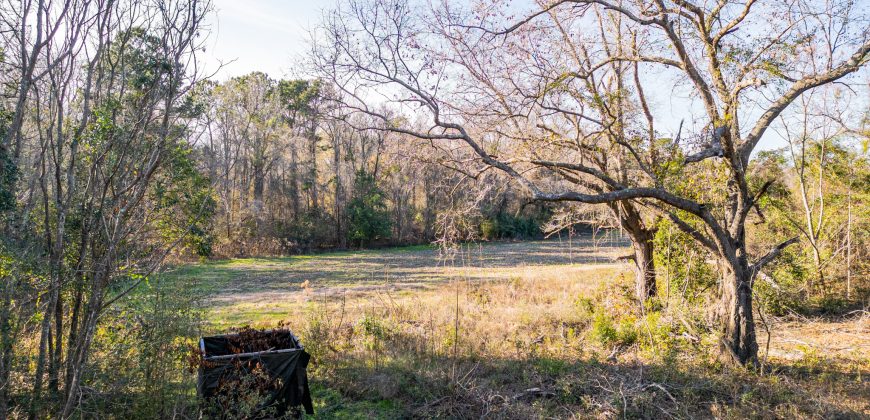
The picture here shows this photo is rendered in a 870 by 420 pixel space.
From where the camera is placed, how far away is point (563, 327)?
31.5 feet

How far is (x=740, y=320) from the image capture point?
685cm

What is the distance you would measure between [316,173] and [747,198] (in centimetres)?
2807

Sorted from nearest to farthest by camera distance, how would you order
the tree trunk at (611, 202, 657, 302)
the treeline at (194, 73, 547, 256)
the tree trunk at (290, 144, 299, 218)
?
the tree trunk at (611, 202, 657, 302) → the treeline at (194, 73, 547, 256) → the tree trunk at (290, 144, 299, 218)

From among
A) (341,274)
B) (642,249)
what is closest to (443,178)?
(642,249)

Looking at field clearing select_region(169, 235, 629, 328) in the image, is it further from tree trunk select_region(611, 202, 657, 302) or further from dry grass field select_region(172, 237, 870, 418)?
tree trunk select_region(611, 202, 657, 302)

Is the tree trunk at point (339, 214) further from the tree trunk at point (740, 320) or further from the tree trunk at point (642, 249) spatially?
the tree trunk at point (740, 320)

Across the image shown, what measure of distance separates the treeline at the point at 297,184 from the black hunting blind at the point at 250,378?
2007cm

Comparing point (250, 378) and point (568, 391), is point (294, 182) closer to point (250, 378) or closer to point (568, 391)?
point (250, 378)

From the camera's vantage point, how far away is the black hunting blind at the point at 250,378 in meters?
5.03

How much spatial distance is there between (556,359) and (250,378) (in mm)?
4357

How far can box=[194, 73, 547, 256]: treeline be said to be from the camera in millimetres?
27766

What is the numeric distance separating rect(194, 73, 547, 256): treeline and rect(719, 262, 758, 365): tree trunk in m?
18.5

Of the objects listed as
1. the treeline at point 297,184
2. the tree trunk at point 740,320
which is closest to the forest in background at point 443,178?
the tree trunk at point 740,320

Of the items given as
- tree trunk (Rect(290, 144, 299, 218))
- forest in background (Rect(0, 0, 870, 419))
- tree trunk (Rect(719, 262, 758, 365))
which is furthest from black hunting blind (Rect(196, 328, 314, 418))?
tree trunk (Rect(290, 144, 299, 218))
